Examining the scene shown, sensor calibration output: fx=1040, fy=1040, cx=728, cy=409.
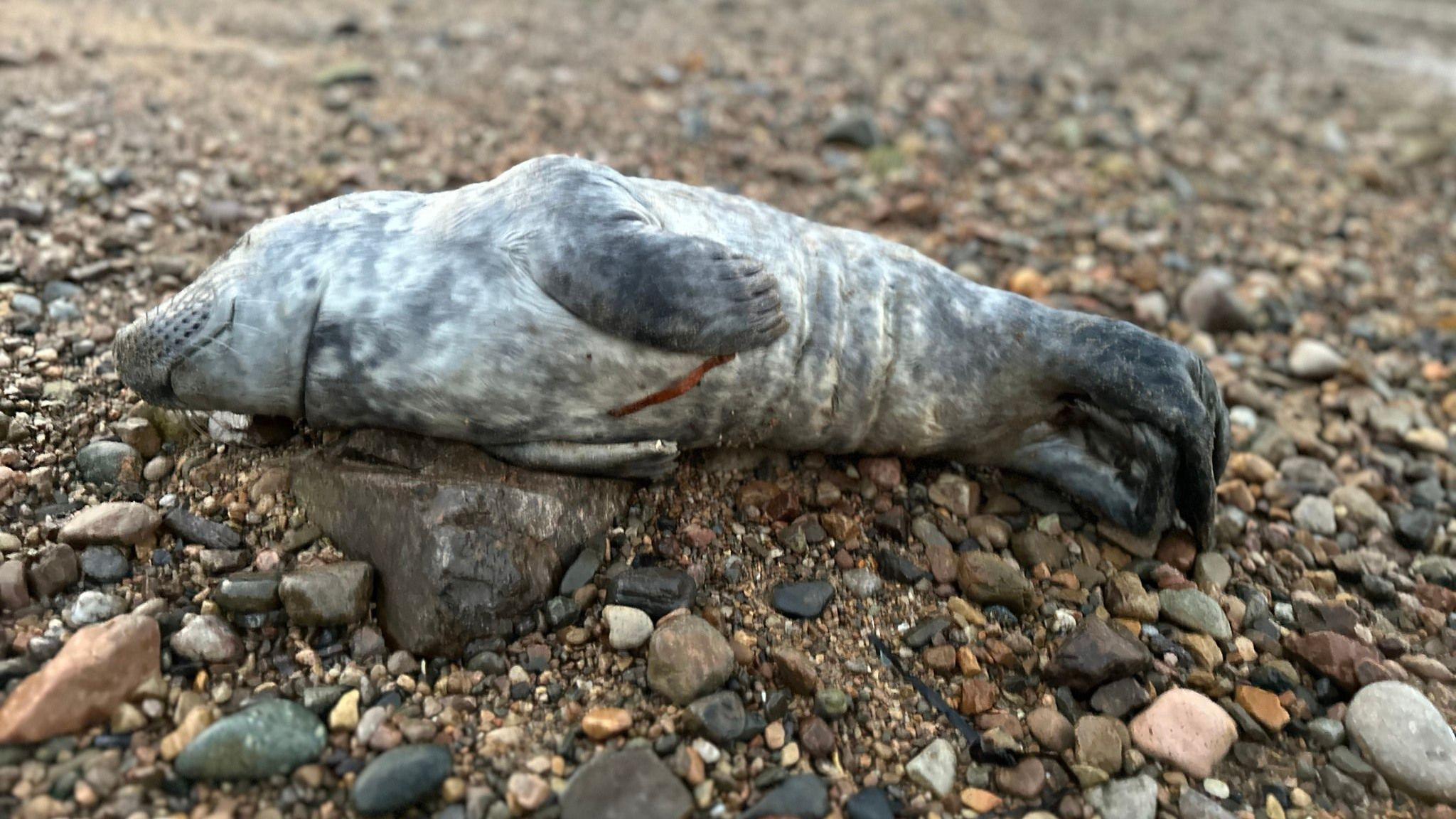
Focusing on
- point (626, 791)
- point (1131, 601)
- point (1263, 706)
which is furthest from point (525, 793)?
point (1263, 706)

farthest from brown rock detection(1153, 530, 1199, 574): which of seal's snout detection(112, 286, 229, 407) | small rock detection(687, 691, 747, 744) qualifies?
seal's snout detection(112, 286, 229, 407)

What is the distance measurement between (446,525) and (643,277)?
823mm

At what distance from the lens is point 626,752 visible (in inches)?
93.9

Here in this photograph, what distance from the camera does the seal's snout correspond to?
107 inches

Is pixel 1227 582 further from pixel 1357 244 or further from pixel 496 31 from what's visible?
pixel 496 31

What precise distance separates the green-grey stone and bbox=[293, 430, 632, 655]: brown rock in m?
0.35

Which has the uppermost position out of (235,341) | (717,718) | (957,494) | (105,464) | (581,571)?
(235,341)

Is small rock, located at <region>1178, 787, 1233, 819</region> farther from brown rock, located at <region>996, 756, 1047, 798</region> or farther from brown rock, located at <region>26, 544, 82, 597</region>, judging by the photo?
brown rock, located at <region>26, 544, 82, 597</region>

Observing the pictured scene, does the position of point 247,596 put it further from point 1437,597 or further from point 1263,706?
point 1437,597

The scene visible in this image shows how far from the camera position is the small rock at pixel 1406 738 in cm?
257

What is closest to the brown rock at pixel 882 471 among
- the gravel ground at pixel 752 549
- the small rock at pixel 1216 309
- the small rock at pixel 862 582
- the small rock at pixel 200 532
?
the gravel ground at pixel 752 549

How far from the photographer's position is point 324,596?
2596 millimetres

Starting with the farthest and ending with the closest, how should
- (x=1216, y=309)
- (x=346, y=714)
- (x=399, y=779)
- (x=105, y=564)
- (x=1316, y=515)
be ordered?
(x=1216, y=309), (x=1316, y=515), (x=105, y=564), (x=346, y=714), (x=399, y=779)

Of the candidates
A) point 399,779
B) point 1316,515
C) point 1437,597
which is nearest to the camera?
point 399,779
